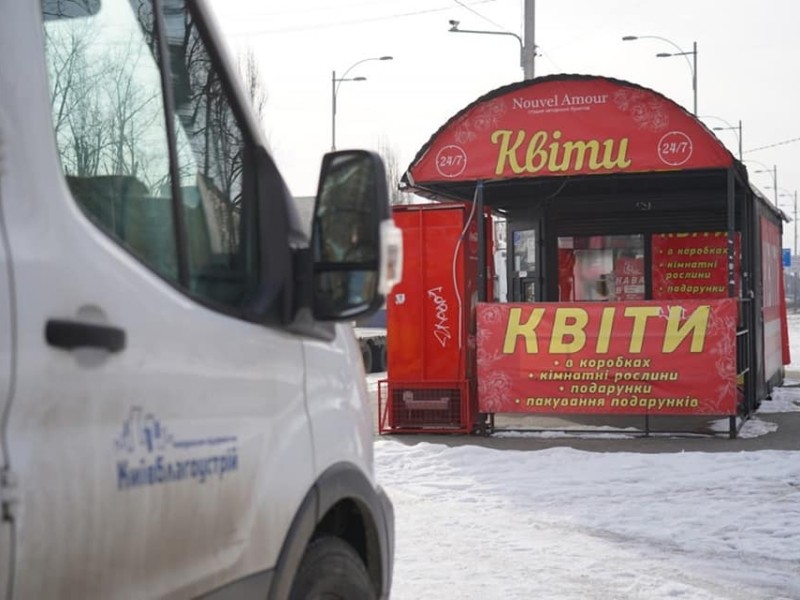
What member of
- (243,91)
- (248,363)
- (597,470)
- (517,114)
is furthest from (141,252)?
(517,114)

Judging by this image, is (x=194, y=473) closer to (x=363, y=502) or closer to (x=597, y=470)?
(x=363, y=502)

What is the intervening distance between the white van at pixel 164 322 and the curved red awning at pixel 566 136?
28.6 feet

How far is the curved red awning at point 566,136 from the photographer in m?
11.8

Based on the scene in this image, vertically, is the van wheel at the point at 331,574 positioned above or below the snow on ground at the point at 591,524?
above

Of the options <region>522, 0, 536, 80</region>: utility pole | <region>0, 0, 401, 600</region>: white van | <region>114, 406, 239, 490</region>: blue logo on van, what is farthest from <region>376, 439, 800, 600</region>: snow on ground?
<region>522, 0, 536, 80</region>: utility pole

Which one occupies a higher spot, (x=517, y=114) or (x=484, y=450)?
(x=517, y=114)

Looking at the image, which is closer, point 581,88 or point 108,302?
point 108,302

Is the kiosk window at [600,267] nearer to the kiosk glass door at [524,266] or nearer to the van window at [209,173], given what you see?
the kiosk glass door at [524,266]

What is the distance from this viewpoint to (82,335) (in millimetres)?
2199

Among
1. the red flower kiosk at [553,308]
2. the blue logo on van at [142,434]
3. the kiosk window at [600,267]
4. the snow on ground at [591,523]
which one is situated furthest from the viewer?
the kiosk window at [600,267]

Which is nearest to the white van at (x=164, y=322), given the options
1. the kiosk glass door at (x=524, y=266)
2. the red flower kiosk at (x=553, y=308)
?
the red flower kiosk at (x=553, y=308)

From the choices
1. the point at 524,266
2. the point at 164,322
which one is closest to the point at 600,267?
the point at 524,266

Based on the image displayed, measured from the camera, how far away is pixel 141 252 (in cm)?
256

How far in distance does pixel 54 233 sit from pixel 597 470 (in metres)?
8.30
